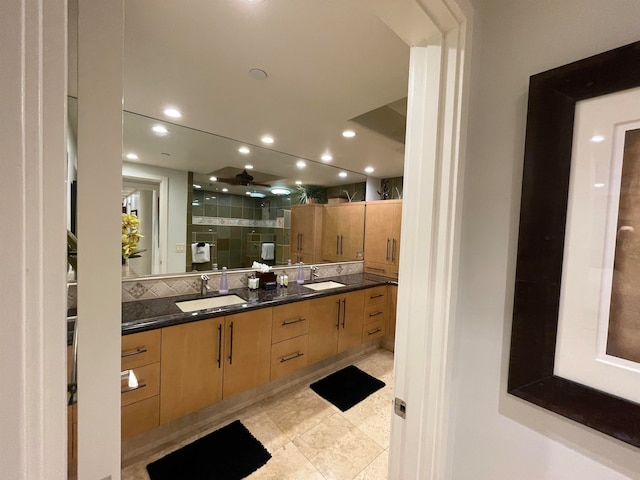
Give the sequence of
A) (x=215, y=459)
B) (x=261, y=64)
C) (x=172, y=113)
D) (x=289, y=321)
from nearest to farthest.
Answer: (x=261, y=64), (x=215, y=459), (x=172, y=113), (x=289, y=321)

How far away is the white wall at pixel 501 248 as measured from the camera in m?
0.62

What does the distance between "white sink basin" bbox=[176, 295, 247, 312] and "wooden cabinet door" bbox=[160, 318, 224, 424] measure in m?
0.29

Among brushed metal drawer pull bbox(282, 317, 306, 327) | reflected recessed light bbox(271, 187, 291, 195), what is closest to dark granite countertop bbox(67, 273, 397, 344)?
brushed metal drawer pull bbox(282, 317, 306, 327)

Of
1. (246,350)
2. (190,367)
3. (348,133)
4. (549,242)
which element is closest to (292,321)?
(246,350)

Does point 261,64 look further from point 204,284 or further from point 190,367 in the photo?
point 190,367

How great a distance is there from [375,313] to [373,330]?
0.19m

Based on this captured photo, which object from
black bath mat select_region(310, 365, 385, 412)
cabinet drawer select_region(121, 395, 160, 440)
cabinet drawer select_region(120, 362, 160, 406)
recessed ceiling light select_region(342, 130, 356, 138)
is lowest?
black bath mat select_region(310, 365, 385, 412)

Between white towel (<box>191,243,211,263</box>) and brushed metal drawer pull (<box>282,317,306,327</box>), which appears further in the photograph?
white towel (<box>191,243,211,263</box>)

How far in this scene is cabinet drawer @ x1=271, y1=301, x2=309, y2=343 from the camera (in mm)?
2029

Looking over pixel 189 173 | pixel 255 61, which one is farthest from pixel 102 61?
pixel 189 173

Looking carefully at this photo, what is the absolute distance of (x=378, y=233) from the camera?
3.37m

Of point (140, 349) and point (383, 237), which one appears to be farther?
point (383, 237)

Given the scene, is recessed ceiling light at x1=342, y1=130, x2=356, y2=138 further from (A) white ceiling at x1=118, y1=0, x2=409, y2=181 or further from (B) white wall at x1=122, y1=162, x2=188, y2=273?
(B) white wall at x1=122, y1=162, x2=188, y2=273

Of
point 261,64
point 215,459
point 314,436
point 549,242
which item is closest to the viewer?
point 549,242
